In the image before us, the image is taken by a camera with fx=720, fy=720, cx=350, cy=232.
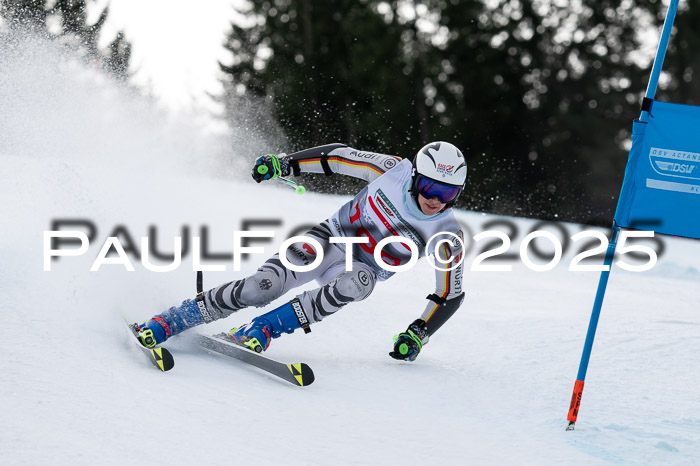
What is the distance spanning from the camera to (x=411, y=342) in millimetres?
4191

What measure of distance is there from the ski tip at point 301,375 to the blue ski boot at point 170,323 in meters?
0.65

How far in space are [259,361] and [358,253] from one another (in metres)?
0.99

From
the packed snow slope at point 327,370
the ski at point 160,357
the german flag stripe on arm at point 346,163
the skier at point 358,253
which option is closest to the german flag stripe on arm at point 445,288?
the skier at point 358,253

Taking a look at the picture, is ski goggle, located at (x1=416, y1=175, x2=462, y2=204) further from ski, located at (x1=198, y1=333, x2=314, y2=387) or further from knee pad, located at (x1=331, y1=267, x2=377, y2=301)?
ski, located at (x1=198, y1=333, x2=314, y2=387)

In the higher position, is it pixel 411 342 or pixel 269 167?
pixel 269 167

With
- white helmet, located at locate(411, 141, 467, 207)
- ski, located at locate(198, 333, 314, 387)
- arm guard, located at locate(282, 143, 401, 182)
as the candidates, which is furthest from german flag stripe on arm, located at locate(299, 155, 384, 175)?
ski, located at locate(198, 333, 314, 387)

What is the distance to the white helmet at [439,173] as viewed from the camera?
3.87m

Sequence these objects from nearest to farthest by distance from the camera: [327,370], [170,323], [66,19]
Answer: [170,323], [327,370], [66,19]

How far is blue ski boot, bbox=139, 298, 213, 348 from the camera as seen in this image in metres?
3.51

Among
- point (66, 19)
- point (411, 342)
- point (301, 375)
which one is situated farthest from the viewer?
point (66, 19)

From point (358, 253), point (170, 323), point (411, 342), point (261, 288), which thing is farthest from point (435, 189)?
point (170, 323)

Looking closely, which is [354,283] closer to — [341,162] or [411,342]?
[411,342]

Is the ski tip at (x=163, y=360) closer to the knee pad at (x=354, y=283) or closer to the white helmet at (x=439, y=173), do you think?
the knee pad at (x=354, y=283)

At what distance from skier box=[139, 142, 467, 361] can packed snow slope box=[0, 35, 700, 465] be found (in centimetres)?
21
